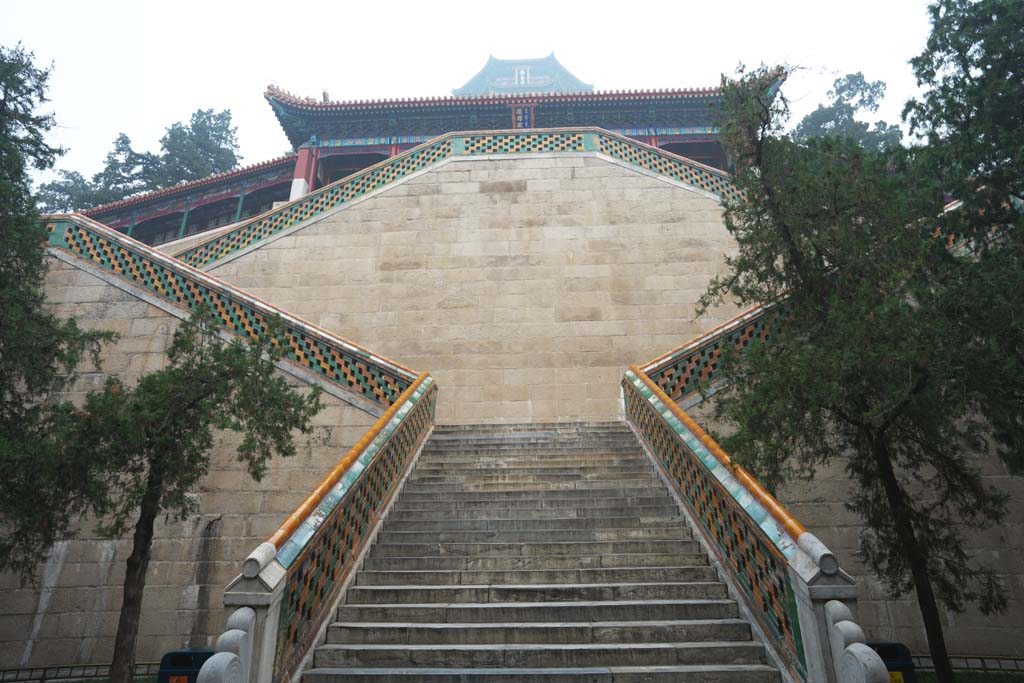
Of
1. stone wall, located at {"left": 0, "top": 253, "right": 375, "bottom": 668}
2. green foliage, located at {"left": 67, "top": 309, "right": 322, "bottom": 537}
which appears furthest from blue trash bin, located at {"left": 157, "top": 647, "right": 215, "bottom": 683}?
stone wall, located at {"left": 0, "top": 253, "right": 375, "bottom": 668}

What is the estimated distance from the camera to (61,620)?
7.95 metres

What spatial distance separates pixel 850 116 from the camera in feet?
107

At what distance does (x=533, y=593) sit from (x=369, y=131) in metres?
21.1

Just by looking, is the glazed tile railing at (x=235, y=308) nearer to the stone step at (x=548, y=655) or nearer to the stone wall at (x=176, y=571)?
the stone wall at (x=176, y=571)

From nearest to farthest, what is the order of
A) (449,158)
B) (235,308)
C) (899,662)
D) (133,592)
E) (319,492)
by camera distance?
(899,662)
(319,492)
(133,592)
(235,308)
(449,158)

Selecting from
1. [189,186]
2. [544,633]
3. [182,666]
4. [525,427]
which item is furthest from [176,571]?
[189,186]

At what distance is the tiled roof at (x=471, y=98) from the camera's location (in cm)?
2147

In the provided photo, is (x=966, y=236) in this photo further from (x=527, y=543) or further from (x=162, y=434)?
(x=162, y=434)

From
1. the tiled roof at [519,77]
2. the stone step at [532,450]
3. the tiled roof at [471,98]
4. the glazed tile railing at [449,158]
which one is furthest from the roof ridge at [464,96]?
the tiled roof at [519,77]

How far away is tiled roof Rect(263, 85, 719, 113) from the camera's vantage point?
845 inches

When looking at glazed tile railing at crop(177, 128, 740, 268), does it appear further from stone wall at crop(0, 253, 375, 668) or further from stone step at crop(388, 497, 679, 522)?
stone step at crop(388, 497, 679, 522)

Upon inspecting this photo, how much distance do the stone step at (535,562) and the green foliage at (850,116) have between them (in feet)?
96.6

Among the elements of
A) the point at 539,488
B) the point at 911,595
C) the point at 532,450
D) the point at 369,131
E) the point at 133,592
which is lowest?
the point at 911,595

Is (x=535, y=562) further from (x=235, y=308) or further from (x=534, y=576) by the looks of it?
(x=235, y=308)
